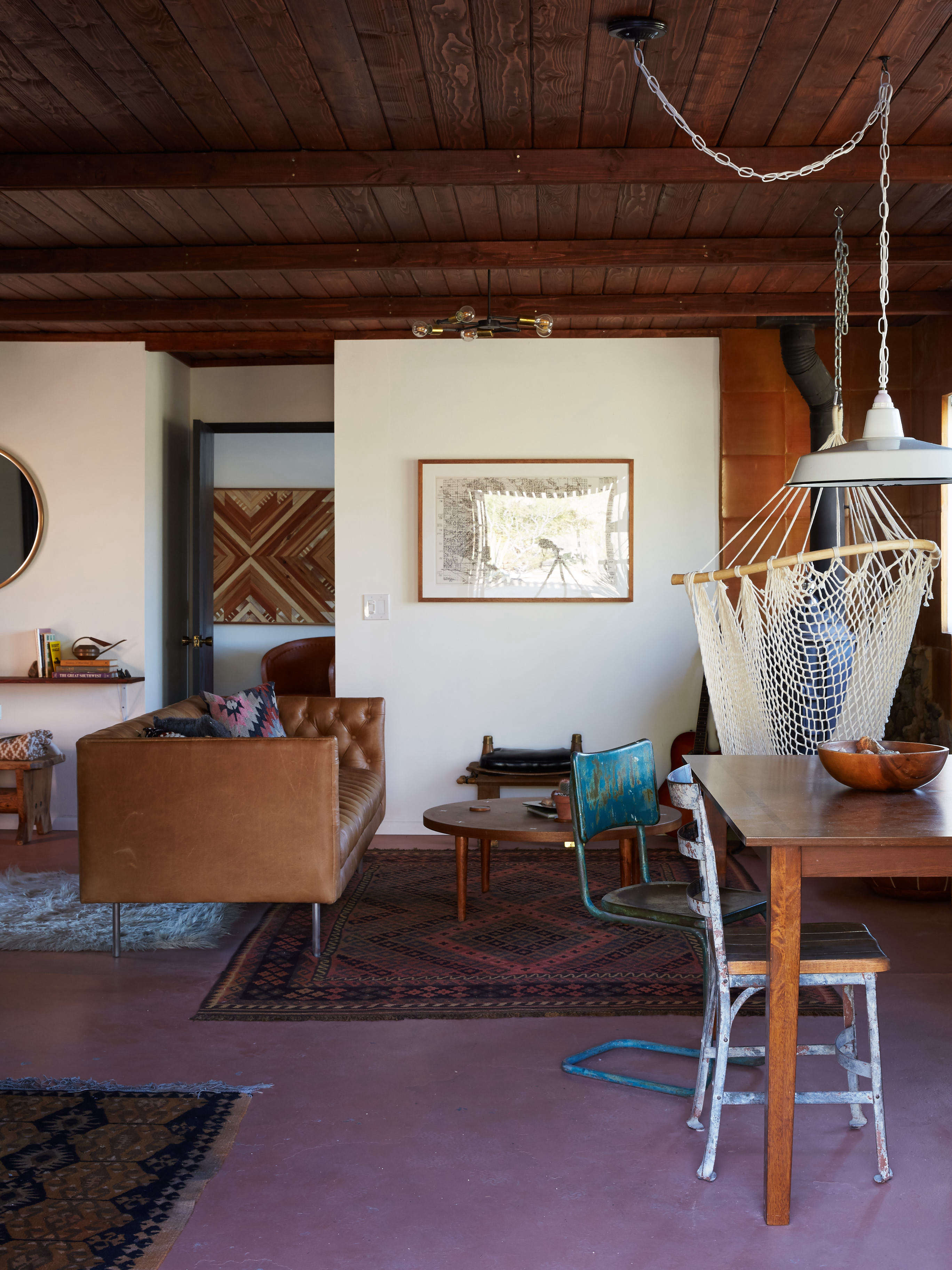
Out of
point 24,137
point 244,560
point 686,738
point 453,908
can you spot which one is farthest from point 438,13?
point 244,560

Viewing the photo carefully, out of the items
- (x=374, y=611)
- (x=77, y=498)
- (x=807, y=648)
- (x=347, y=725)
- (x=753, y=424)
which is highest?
(x=753, y=424)

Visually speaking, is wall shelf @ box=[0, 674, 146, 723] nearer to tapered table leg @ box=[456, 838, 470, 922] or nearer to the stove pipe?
tapered table leg @ box=[456, 838, 470, 922]

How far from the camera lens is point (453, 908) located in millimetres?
4215

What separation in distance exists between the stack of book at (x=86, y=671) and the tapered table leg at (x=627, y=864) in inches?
112

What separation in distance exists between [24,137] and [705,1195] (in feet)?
11.0

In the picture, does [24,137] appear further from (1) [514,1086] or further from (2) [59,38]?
(1) [514,1086]

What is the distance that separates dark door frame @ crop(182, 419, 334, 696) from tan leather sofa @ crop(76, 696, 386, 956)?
107 inches

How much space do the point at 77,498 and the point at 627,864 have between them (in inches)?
138

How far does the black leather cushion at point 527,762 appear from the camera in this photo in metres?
5.31

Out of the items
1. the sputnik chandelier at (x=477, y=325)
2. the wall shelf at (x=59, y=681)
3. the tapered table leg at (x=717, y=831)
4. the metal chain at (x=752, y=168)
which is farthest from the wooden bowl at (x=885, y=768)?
the wall shelf at (x=59, y=681)

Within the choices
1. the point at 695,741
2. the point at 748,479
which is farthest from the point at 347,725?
the point at 748,479

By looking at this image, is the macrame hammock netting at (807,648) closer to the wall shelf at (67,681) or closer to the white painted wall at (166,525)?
the wall shelf at (67,681)

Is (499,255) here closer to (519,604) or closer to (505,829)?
(519,604)

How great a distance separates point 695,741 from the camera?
540cm
